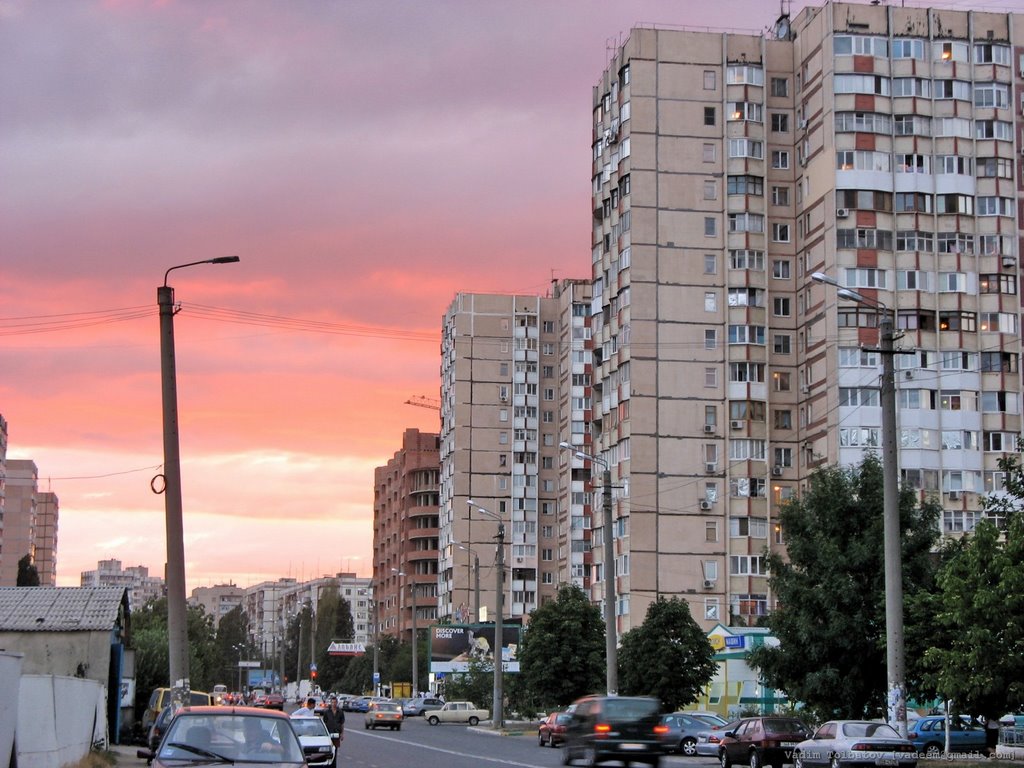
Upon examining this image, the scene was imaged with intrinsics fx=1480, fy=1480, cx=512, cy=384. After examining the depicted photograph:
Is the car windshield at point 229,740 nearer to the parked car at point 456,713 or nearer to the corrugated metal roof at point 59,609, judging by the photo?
the corrugated metal roof at point 59,609

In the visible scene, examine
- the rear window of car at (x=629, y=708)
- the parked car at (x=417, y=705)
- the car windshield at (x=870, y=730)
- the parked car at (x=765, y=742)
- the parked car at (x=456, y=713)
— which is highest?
the rear window of car at (x=629, y=708)

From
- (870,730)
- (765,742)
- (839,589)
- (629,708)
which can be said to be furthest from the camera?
(839,589)

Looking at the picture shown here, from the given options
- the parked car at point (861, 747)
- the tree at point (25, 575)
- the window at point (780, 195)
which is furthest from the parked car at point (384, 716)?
the tree at point (25, 575)

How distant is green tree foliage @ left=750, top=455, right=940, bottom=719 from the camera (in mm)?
42125

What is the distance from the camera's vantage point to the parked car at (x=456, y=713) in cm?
9112

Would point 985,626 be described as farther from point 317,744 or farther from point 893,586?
point 317,744

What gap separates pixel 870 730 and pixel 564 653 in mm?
40516

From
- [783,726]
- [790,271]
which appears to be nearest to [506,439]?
[790,271]

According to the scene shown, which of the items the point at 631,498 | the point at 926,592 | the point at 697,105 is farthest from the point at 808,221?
the point at 926,592

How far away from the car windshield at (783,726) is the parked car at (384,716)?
40649 mm

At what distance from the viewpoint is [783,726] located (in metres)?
38.7

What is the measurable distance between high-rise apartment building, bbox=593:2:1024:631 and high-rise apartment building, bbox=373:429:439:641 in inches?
2903

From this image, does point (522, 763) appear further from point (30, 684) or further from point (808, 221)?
point (808, 221)

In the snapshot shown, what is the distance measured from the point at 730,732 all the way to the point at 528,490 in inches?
4034
